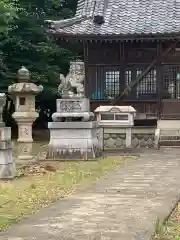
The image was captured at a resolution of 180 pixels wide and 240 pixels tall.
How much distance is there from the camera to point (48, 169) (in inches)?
529

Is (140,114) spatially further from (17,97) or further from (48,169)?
(48,169)

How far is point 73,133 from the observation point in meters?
16.4

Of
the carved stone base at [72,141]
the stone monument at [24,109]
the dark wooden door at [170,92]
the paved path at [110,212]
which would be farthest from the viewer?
the dark wooden door at [170,92]

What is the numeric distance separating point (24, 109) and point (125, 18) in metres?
8.93

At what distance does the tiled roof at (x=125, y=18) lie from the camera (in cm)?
2128

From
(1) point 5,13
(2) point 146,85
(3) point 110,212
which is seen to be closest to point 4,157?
(3) point 110,212

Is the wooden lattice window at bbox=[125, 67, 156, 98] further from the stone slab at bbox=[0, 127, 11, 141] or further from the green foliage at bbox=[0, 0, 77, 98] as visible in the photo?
the stone slab at bbox=[0, 127, 11, 141]

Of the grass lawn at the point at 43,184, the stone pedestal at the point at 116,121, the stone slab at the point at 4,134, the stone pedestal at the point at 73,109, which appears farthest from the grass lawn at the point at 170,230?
the stone pedestal at the point at 116,121

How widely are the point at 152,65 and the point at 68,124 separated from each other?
277 inches

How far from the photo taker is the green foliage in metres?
26.7

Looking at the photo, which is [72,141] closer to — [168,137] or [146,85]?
[168,137]

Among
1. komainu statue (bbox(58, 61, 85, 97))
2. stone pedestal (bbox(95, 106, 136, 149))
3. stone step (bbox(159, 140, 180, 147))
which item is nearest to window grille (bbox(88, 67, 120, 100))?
stone pedestal (bbox(95, 106, 136, 149))

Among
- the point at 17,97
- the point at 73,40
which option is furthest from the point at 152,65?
the point at 17,97

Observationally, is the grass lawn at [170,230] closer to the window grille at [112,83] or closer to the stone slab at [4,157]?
the stone slab at [4,157]
